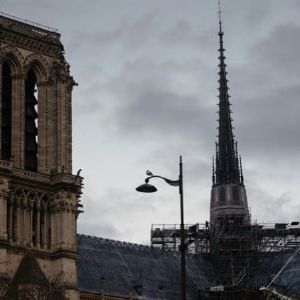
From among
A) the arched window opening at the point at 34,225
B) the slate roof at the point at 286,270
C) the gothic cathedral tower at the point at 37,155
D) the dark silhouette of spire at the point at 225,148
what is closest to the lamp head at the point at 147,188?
the gothic cathedral tower at the point at 37,155

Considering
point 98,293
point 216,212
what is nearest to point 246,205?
point 216,212

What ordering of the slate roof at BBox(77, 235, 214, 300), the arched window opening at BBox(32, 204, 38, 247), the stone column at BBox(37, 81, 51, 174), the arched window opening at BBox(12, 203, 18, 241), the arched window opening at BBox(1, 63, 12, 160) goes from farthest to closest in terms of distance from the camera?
the slate roof at BBox(77, 235, 214, 300)
the stone column at BBox(37, 81, 51, 174)
the arched window opening at BBox(1, 63, 12, 160)
the arched window opening at BBox(32, 204, 38, 247)
the arched window opening at BBox(12, 203, 18, 241)

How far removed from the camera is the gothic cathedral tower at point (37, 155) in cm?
9669

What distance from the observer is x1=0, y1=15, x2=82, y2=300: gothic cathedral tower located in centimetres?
9669

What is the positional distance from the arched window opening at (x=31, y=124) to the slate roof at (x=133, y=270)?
40.2 ft

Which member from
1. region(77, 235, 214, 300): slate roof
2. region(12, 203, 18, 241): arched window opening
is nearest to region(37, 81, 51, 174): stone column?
region(12, 203, 18, 241): arched window opening

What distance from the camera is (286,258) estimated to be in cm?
12362

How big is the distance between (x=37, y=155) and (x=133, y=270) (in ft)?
63.2

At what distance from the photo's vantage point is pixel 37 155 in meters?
102

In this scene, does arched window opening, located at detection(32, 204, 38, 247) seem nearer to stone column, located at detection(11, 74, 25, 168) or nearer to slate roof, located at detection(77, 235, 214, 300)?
stone column, located at detection(11, 74, 25, 168)

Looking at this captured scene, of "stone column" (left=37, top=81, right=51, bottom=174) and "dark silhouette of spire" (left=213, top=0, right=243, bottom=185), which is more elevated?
"dark silhouette of spire" (left=213, top=0, right=243, bottom=185)

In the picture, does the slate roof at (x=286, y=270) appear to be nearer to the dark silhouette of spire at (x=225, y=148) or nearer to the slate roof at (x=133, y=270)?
the slate roof at (x=133, y=270)

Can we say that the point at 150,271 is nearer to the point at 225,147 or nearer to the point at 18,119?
the point at 18,119

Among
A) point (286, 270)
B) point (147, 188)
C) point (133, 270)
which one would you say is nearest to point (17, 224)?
point (133, 270)
